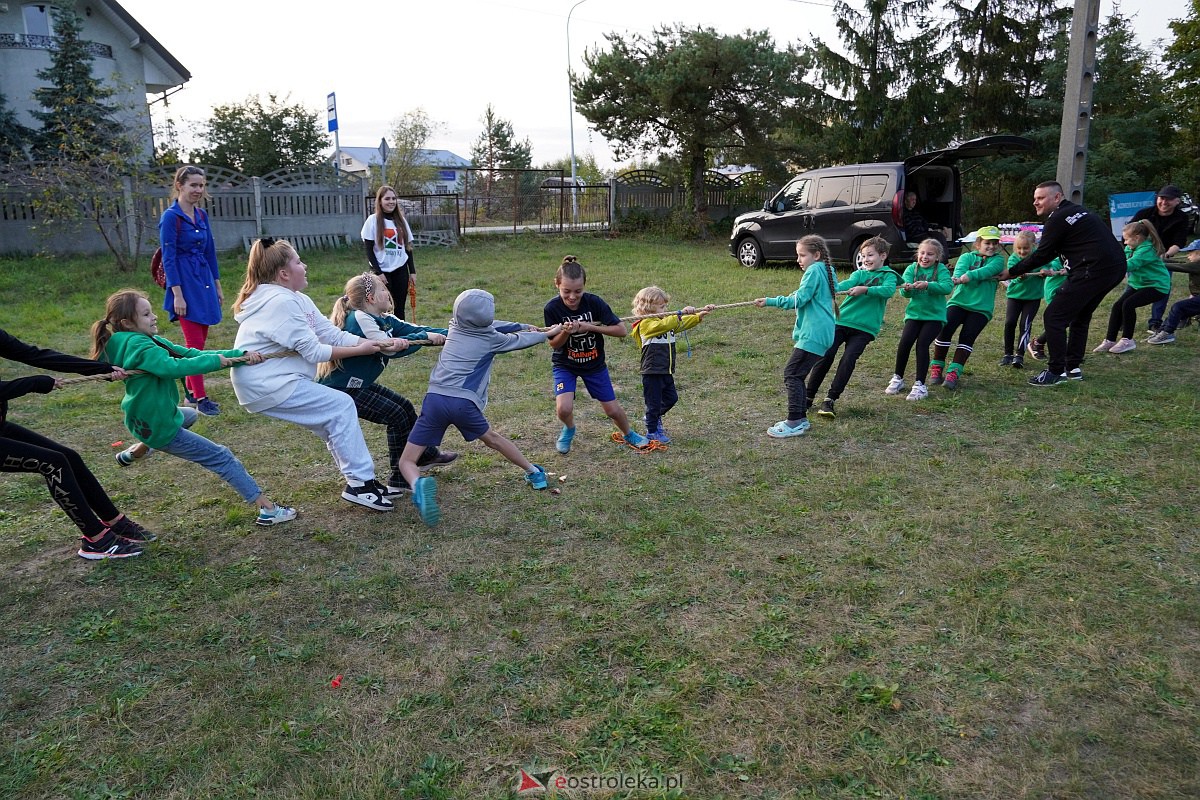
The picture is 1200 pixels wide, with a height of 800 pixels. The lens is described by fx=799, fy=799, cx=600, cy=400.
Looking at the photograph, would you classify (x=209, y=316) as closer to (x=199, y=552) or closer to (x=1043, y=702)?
(x=199, y=552)

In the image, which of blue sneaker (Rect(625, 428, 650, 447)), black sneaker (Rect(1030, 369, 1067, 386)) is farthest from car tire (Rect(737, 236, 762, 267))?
blue sneaker (Rect(625, 428, 650, 447))

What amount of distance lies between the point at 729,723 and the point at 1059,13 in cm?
2628

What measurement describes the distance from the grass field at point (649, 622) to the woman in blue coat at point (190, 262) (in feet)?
3.28

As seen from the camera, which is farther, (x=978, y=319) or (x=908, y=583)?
(x=978, y=319)

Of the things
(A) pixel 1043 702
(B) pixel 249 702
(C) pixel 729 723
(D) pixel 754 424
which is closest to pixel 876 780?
(C) pixel 729 723

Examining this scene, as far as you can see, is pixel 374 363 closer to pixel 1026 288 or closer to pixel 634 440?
pixel 634 440

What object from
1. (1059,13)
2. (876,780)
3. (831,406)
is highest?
(1059,13)

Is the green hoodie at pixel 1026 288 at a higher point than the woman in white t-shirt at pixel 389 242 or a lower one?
lower

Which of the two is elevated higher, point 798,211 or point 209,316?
point 798,211

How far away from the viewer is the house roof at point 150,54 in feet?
83.3

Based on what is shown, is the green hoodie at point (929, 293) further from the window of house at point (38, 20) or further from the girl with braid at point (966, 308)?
the window of house at point (38, 20)

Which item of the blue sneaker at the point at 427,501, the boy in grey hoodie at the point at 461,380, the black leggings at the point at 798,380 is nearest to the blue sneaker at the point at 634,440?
the black leggings at the point at 798,380

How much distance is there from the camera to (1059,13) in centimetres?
2262

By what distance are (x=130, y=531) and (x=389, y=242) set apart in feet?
15.5
